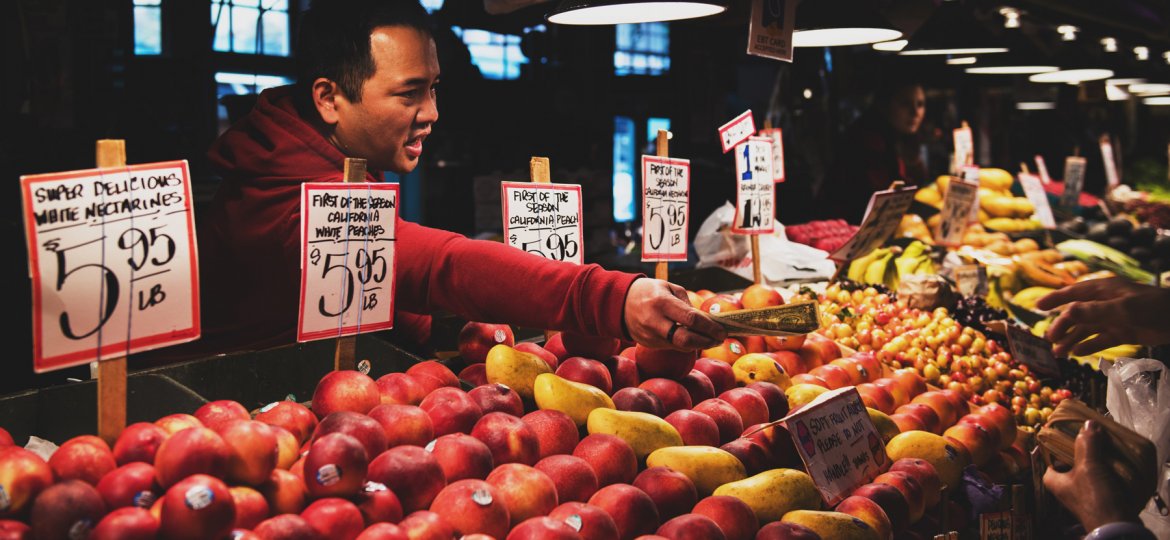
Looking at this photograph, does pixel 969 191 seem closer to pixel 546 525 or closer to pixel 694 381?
pixel 694 381

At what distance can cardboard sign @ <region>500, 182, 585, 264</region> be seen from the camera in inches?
101

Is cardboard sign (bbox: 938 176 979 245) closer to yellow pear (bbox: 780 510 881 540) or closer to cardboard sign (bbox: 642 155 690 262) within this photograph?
cardboard sign (bbox: 642 155 690 262)

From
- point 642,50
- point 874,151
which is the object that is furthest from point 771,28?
point 642,50

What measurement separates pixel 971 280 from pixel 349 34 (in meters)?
3.68

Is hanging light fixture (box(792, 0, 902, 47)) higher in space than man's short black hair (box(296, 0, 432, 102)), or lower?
higher

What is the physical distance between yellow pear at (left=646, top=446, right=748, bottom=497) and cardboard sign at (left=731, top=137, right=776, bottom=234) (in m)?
1.77

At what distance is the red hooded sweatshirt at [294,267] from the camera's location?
7.32 ft

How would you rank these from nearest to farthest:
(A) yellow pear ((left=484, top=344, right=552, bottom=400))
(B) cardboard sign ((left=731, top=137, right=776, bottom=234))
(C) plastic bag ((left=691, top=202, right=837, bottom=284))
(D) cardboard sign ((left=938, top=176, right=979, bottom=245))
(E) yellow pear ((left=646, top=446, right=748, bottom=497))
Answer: (E) yellow pear ((left=646, top=446, right=748, bottom=497)), (A) yellow pear ((left=484, top=344, right=552, bottom=400)), (B) cardboard sign ((left=731, top=137, right=776, bottom=234)), (C) plastic bag ((left=691, top=202, right=837, bottom=284)), (D) cardboard sign ((left=938, top=176, right=979, bottom=245))

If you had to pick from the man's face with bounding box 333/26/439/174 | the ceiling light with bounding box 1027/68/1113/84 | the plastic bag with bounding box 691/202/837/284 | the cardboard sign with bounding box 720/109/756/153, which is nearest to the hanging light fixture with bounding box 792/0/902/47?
the cardboard sign with bounding box 720/109/756/153

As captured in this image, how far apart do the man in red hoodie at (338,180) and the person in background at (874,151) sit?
4663mm

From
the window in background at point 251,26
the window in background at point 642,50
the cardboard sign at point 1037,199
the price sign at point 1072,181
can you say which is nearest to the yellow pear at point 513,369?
the cardboard sign at point 1037,199

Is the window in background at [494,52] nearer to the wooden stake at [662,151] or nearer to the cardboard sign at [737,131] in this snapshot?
the cardboard sign at [737,131]

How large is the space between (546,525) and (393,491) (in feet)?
0.95

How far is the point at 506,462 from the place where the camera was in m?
1.93
